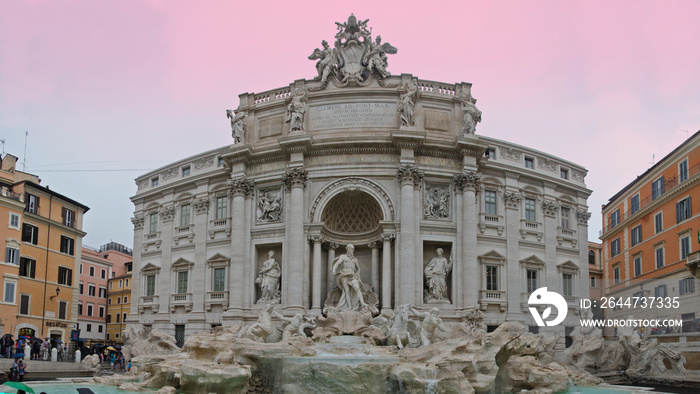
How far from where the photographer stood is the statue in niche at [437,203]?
35.2 meters

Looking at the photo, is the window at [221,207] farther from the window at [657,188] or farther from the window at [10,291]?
the window at [657,188]

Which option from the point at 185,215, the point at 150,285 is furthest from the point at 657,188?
the point at 150,285

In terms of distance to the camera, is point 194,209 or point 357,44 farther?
point 194,209

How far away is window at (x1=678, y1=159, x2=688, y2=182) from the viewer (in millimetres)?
40647

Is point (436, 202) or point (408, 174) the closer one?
point (408, 174)

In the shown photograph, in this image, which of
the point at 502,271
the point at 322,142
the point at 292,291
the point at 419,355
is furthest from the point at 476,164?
the point at 419,355

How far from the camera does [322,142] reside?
35.3 metres

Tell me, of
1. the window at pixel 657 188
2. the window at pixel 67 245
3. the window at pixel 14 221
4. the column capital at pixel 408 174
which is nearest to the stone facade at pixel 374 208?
the column capital at pixel 408 174

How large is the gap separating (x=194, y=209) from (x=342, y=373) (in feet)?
69.7

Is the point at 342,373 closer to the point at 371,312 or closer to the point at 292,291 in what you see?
the point at 371,312

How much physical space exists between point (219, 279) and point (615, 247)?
33.1m

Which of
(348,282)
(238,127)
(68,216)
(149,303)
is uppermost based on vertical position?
(238,127)

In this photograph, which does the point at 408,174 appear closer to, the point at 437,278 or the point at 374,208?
the point at 374,208

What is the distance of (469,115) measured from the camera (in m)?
35.9
